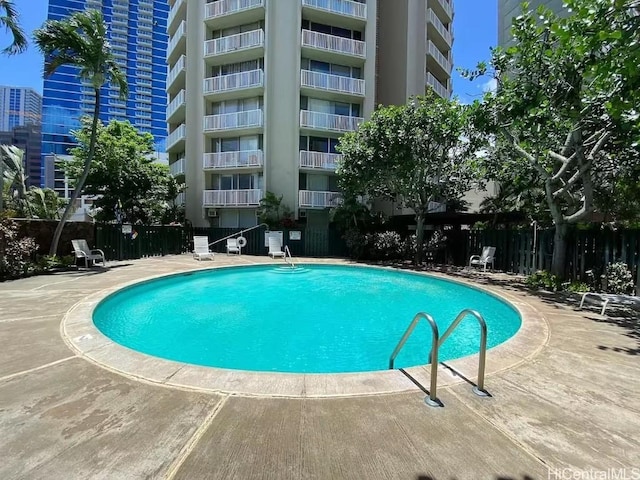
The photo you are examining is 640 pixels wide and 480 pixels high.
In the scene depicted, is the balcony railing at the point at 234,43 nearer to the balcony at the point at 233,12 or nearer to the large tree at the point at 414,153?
the balcony at the point at 233,12

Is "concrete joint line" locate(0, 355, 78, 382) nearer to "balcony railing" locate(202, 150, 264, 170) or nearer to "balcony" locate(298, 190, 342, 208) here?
"balcony" locate(298, 190, 342, 208)

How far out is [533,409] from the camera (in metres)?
3.04

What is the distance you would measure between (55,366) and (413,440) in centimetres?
390

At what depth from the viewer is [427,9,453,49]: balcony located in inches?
1005

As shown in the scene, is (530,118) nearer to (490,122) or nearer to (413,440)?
(490,122)

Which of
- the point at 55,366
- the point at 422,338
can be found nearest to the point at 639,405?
the point at 422,338

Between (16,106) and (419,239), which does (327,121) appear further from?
(16,106)

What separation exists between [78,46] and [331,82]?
549 inches

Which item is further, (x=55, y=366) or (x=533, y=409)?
(x=55, y=366)

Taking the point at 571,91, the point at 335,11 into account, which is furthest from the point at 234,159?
the point at 571,91

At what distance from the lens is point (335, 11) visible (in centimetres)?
2152

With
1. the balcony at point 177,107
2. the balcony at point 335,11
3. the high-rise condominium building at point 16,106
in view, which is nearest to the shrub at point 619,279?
the balcony at point 335,11

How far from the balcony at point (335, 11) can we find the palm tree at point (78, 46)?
13489 millimetres

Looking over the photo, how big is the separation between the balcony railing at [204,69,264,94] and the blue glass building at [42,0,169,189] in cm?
6561
